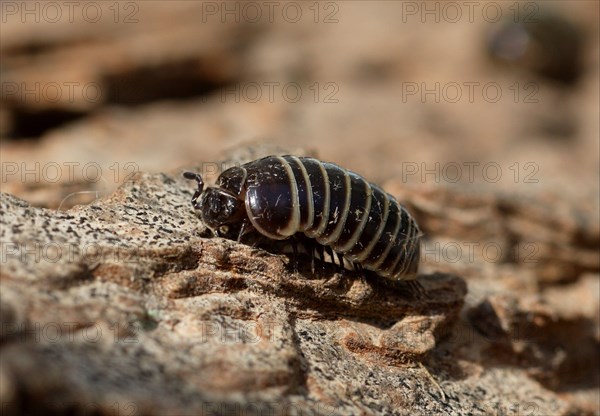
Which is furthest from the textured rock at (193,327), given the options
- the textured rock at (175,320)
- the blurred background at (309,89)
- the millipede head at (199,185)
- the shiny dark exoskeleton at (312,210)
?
the blurred background at (309,89)

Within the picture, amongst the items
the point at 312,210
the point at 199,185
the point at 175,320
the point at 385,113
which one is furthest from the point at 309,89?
the point at 175,320

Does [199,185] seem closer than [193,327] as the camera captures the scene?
No

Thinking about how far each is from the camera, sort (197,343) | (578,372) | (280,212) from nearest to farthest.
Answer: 1. (197,343)
2. (280,212)
3. (578,372)

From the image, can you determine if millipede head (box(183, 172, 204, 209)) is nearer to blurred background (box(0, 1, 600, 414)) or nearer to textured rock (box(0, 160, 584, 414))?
textured rock (box(0, 160, 584, 414))

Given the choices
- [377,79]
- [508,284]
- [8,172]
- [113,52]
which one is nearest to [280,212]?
[508,284]

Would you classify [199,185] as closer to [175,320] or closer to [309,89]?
[175,320]

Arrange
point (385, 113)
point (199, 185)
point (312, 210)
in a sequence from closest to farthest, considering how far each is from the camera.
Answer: point (312, 210) < point (199, 185) < point (385, 113)

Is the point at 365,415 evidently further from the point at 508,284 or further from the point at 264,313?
the point at 508,284
